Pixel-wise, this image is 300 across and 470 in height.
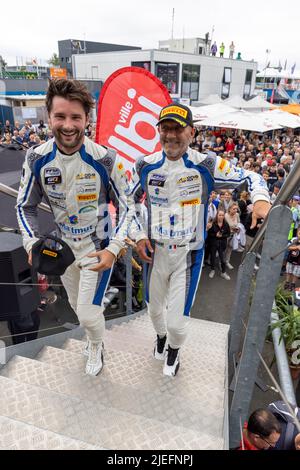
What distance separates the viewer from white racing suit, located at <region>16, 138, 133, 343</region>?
7.19 feet

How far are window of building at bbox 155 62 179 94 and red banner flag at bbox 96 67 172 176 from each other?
2639cm

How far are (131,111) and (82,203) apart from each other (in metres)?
2.97

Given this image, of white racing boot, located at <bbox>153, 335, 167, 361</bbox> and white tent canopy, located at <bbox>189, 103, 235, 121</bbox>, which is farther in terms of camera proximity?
white tent canopy, located at <bbox>189, 103, 235, 121</bbox>

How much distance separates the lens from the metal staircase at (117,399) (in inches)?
66.4

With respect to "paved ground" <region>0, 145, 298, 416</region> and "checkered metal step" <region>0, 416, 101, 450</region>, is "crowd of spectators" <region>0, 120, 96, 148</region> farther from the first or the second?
"checkered metal step" <region>0, 416, 101, 450</region>

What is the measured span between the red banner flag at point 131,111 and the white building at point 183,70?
23575 millimetres

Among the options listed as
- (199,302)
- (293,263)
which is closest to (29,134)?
(199,302)

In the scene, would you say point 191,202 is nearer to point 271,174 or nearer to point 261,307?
point 261,307

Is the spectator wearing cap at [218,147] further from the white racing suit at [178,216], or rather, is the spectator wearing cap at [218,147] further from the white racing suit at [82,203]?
the white racing suit at [82,203]

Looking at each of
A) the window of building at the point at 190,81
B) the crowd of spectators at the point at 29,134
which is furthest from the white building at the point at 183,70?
Result: the crowd of spectators at the point at 29,134

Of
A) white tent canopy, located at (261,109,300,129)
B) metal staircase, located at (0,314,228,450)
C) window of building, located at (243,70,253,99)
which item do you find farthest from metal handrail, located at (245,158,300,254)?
window of building, located at (243,70,253,99)

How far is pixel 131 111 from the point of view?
188 inches

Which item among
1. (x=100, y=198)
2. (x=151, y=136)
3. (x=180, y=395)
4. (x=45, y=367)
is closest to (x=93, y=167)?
(x=100, y=198)

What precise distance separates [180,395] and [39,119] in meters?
20.5
